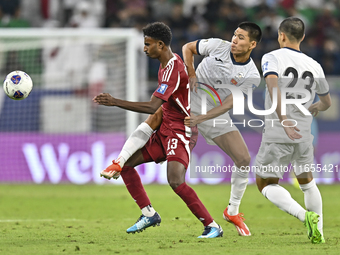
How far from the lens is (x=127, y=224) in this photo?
22.6 ft

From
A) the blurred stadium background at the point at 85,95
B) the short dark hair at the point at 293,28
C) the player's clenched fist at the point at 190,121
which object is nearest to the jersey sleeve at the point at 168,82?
the player's clenched fist at the point at 190,121

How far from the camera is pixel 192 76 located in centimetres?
602

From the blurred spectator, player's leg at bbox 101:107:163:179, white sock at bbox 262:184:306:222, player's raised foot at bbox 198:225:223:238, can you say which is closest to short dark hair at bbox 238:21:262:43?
player's leg at bbox 101:107:163:179

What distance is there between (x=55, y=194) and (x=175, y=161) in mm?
5432

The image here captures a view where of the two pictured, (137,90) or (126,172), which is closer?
(126,172)

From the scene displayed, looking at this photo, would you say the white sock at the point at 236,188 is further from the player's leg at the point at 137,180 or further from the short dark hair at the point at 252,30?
the short dark hair at the point at 252,30

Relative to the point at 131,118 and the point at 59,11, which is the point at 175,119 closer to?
the point at 131,118

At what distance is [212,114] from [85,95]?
275 inches

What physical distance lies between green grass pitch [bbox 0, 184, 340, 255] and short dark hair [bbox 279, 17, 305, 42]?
194 cm

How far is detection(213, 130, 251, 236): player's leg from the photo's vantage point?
602 centimetres

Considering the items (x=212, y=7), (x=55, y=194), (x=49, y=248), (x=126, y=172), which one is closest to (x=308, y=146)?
(x=126, y=172)

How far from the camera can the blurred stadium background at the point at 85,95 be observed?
1195 centimetres

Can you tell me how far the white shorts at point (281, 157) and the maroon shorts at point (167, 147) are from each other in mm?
772

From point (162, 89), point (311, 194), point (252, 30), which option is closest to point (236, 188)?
point (311, 194)
